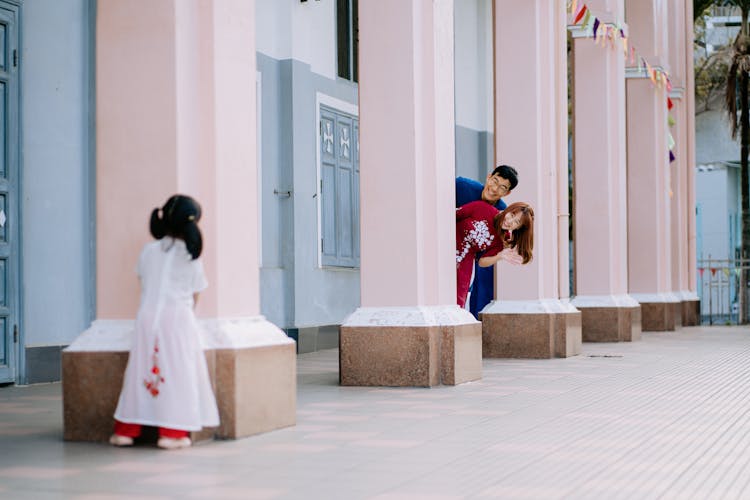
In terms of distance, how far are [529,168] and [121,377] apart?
6.96 metres

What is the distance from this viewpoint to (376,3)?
8836 millimetres

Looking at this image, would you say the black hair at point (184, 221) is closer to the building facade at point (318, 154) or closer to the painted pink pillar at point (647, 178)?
the building facade at point (318, 154)

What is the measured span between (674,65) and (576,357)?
11.2 metres

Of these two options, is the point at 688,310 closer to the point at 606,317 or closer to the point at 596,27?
the point at 606,317

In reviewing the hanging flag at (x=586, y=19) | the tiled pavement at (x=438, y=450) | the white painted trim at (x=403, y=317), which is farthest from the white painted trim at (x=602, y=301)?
the white painted trim at (x=403, y=317)

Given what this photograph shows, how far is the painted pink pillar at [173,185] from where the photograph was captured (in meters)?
5.86

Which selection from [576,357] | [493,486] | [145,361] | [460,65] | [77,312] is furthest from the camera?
A: [460,65]

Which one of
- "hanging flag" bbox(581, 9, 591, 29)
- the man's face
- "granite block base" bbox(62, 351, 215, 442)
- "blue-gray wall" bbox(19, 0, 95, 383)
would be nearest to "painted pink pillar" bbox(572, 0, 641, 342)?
"hanging flag" bbox(581, 9, 591, 29)

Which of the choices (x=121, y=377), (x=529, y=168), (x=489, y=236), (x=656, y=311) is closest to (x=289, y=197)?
(x=529, y=168)

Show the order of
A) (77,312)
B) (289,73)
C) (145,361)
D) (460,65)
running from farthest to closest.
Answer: (460,65) → (289,73) → (77,312) → (145,361)

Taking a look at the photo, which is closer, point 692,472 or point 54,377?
point 692,472

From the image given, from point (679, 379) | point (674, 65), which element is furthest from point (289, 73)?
point (674, 65)

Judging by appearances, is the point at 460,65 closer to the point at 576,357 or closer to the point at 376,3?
the point at 576,357

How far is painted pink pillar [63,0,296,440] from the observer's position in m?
5.86
